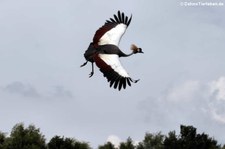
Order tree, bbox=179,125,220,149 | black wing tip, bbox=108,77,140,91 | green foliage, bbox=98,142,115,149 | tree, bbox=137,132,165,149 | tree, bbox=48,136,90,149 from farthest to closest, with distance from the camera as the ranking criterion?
tree, bbox=137,132,165,149, tree, bbox=179,125,220,149, green foliage, bbox=98,142,115,149, tree, bbox=48,136,90,149, black wing tip, bbox=108,77,140,91

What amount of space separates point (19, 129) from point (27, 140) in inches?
102

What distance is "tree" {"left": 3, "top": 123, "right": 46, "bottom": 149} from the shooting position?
99000mm

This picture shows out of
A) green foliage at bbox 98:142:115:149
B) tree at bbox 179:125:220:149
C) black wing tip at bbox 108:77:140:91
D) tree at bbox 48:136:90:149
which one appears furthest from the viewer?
tree at bbox 179:125:220:149

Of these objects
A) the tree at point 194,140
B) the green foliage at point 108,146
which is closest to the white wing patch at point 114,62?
the green foliage at point 108,146

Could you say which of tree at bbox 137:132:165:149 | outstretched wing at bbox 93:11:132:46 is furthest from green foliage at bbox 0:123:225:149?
outstretched wing at bbox 93:11:132:46

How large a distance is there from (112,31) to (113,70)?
220cm

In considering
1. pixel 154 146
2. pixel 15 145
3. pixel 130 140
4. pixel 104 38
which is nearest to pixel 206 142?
pixel 130 140

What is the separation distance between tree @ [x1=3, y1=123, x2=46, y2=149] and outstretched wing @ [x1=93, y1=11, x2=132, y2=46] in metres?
73.8

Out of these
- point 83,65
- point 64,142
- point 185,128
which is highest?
point 185,128

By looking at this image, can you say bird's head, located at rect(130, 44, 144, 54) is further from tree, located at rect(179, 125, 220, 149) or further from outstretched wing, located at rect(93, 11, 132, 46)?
tree, located at rect(179, 125, 220, 149)

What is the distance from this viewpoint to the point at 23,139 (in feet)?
326

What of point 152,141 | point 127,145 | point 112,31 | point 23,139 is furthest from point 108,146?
point 112,31

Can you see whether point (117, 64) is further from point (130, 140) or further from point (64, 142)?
point (130, 140)

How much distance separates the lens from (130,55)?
21.2 m
